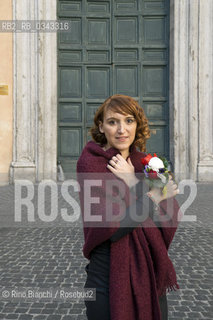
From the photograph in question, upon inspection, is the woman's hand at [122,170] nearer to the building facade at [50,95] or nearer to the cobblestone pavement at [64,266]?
the cobblestone pavement at [64,266]

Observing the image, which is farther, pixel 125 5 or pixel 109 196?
pixel 125 5

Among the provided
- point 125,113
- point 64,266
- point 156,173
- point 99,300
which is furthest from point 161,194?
point 64,266

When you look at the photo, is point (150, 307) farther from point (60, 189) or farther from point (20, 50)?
point (20, 50)

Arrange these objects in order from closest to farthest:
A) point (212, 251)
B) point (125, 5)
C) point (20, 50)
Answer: point (212, 251) → point (20, 50) → point (125, 5)

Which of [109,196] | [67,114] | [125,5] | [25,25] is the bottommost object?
[109,196]

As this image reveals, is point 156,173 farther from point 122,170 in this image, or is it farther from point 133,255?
point 133,255

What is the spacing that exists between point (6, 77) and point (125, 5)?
11.4 ft

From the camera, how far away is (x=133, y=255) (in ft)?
4.62

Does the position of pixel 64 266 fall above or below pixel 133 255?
below

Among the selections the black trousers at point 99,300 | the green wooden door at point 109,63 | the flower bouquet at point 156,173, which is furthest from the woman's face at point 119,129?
the green wooden door at point 109,63

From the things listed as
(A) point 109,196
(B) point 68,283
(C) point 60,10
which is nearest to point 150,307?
(A) point 109,196

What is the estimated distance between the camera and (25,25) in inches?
356

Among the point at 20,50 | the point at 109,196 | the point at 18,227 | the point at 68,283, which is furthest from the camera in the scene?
the point at 20,50

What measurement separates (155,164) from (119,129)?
21 cm
